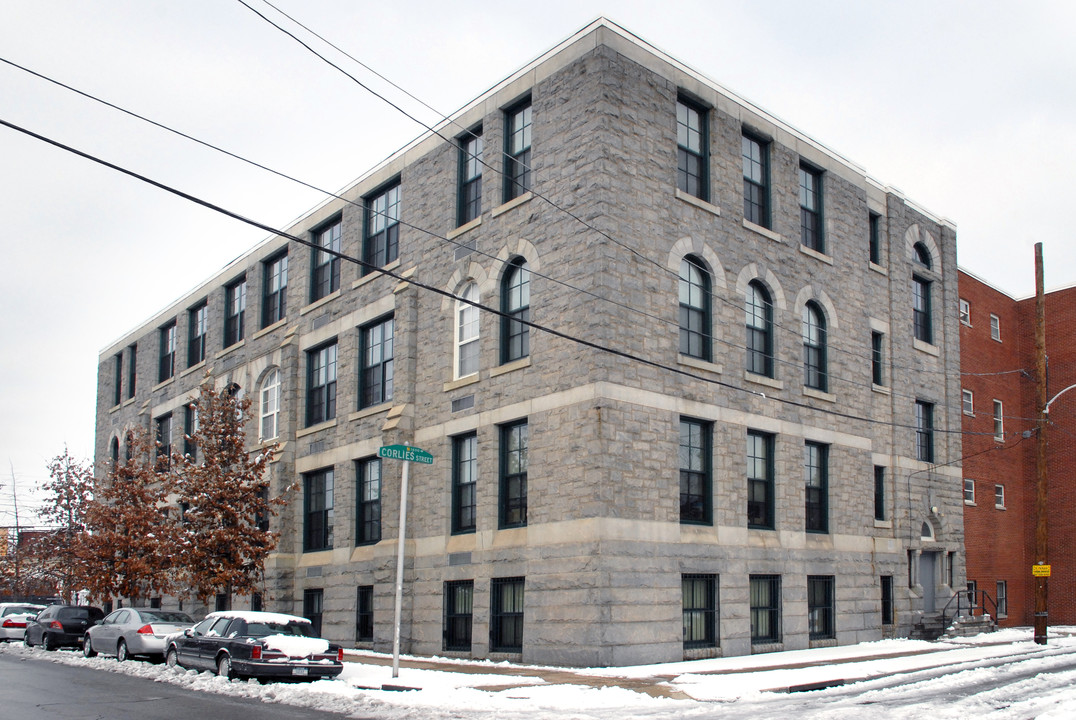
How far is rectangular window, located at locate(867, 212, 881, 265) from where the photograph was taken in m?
30.9

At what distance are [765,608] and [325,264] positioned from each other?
55.4 feet

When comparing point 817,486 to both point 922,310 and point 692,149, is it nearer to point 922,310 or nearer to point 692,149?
point 922,310

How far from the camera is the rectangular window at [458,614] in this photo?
24.1 meters

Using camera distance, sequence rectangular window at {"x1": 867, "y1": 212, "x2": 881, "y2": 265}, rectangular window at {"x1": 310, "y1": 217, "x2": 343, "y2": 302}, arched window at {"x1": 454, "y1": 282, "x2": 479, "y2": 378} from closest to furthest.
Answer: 1. arched window at {"x1": 454, "y1": 282, "x2": 479, "y2": 378}
2. rectangular window at {"x1": 867, "y1": 212, "x2": 881, "y2": 265}
3. rectangular window at {"x1": 310, "y1": 217, "x2": 343, "y2": 302}

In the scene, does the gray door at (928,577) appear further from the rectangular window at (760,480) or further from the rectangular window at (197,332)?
the rectangular window at (197,332)

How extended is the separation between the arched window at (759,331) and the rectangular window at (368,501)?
10.2 metres

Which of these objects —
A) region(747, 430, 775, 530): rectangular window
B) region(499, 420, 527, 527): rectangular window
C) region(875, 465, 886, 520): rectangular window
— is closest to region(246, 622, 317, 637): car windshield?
region(499, 420, 527, 527): rectangular window

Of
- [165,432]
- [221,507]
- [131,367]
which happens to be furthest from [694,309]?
[131,367]

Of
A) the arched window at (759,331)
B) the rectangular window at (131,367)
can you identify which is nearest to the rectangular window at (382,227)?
the arched window at (759,331)

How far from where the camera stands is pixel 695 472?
23.6 meters

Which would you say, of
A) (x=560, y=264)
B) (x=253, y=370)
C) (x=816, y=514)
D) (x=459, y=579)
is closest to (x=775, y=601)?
(x=816, y=514)

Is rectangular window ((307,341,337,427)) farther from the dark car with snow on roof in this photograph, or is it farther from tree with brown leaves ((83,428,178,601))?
the dark car with snow on roof

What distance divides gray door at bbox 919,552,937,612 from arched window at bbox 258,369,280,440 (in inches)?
800

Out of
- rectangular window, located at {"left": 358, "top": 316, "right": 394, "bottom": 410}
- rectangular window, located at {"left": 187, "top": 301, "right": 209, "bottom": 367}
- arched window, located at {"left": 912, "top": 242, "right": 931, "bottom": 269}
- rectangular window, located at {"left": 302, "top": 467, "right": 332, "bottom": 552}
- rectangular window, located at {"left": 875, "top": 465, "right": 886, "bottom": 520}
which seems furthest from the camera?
rectangular window, located at {"left": 187, "top": 301, "right": 209, "bottom": 367}
